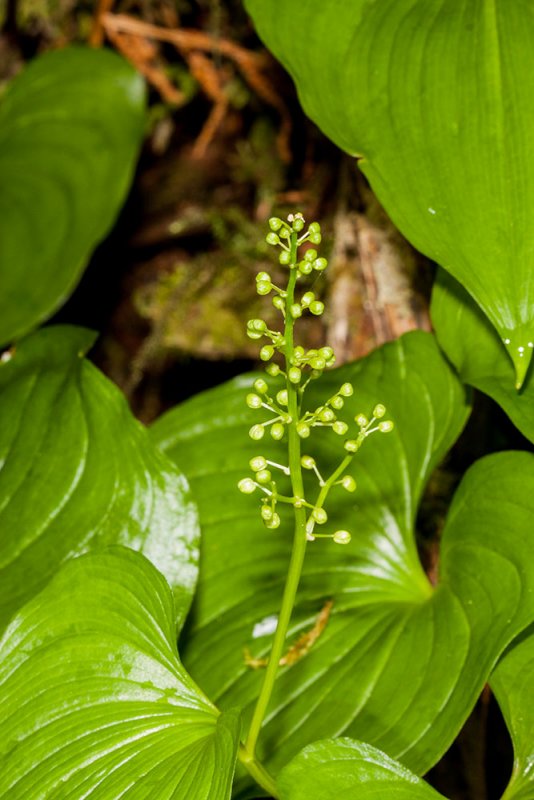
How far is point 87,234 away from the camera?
247 centimetres

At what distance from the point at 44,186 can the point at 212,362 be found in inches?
29.9

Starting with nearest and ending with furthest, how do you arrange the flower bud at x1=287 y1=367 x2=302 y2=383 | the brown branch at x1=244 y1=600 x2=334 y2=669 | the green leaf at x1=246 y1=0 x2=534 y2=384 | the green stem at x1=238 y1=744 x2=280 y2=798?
the flower bud at x1=287 y1=367 x2=302 y2=383, the green stem at x1=238 y1=744 x2=280 y2=798, the green leaf at x1=246 y1=0 x2=534 y2=384, the brown branch at x1=244 y1=600 x2=334 y2=669

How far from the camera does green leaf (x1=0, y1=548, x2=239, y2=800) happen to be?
118cm

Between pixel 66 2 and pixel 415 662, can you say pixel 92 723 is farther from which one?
pixel 66 2

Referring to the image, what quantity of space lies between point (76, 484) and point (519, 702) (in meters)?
0.85

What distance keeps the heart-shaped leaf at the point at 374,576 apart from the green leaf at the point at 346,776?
16 cm

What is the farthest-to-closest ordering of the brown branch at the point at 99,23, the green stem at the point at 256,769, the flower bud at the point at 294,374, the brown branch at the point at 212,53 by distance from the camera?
the brown branch at the point at 99,23 < the brown branch at the point at 212,53 < the green stem at the point at 256,769 < the flower bud at the point at 294,374

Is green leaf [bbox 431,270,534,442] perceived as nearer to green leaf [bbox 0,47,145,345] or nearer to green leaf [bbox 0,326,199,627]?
green leaf [bbox 0,326,199,627]

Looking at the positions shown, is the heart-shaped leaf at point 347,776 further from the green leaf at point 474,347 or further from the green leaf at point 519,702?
the green leaf at point 474,347

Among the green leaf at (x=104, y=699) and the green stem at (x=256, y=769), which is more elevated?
the green leaf at (x=104, y=699)

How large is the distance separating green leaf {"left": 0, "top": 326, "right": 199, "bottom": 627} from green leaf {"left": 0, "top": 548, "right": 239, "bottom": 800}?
8.7 inches

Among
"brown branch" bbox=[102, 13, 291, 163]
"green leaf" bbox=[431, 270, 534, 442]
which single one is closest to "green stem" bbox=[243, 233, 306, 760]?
"green leaf" bbox=[431, 270, 534, 442]

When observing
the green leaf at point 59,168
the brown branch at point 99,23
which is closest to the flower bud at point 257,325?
the green leaf at point 59,168

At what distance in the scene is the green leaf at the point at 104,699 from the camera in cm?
118
